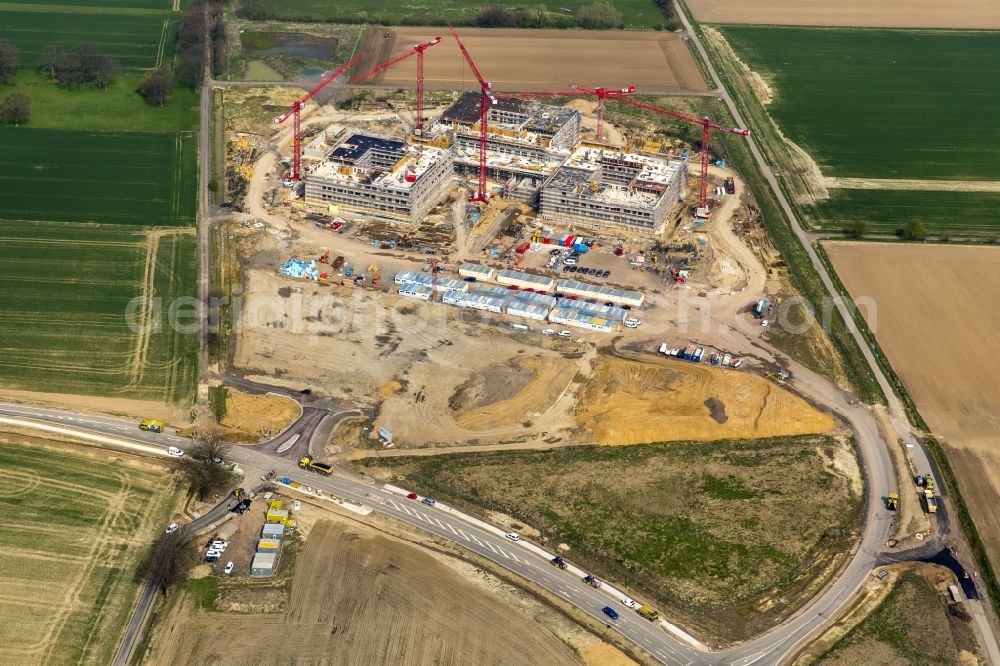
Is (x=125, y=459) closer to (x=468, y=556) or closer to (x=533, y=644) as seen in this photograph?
(x=468, y=556)

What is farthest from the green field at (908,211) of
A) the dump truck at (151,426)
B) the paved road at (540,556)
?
the dump truck at (151,426)

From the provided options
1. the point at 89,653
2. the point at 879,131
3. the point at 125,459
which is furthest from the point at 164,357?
the point at 879,131

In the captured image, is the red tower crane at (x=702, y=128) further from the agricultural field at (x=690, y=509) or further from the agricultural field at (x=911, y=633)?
the agricultural field at (x=911, y=633)

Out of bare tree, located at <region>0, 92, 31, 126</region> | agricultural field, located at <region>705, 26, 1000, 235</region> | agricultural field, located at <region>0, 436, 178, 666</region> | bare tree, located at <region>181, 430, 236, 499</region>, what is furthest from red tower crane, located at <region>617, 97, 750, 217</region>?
bare tree, located at <region>0, 92, 31, 126</region>

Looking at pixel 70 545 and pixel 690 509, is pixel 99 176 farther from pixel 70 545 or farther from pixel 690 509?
pixel 690 509

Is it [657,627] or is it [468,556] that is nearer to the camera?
[657,627]

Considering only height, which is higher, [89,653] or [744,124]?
[744,124]

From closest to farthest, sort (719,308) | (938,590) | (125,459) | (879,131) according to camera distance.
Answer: (938,590), (125,459), (719,308), (879,131)
